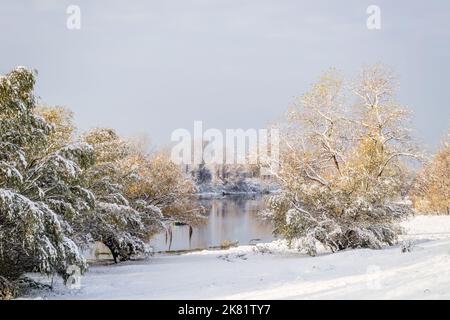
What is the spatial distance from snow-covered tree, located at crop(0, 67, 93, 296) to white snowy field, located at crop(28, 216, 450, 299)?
983 mm

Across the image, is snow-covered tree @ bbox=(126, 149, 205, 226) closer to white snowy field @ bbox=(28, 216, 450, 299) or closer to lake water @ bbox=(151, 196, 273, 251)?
lake water @ bbox=(151, 196, 273, 251)

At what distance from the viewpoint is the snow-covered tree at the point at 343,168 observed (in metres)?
19.3

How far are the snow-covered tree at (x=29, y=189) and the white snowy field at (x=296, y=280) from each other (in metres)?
0.98

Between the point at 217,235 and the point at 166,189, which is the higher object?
the point at 166,189

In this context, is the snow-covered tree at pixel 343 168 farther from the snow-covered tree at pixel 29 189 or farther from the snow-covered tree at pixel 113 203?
the snow-covered tree at pixel 29 189

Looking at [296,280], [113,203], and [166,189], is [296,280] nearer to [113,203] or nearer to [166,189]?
[113,203]

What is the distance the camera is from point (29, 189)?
11.9 meters

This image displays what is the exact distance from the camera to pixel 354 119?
25.8 meters

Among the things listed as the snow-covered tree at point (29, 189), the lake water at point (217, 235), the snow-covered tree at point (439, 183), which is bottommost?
the lake water at point (217, 235)

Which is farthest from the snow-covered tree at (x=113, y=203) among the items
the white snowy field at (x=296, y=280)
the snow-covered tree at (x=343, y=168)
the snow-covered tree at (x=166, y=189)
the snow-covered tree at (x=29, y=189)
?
the snow-covered tree at (x=343, y=168)

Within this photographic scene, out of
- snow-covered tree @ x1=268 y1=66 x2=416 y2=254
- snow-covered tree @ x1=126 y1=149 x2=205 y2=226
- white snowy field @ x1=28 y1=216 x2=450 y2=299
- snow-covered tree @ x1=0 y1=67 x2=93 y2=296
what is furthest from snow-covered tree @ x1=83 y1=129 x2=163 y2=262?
snow-covered tree @ x1=268 y1=66 x2=416 y2=254

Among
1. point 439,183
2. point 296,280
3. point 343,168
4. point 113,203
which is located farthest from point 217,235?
point 296,280

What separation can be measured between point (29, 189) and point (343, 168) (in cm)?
1434
